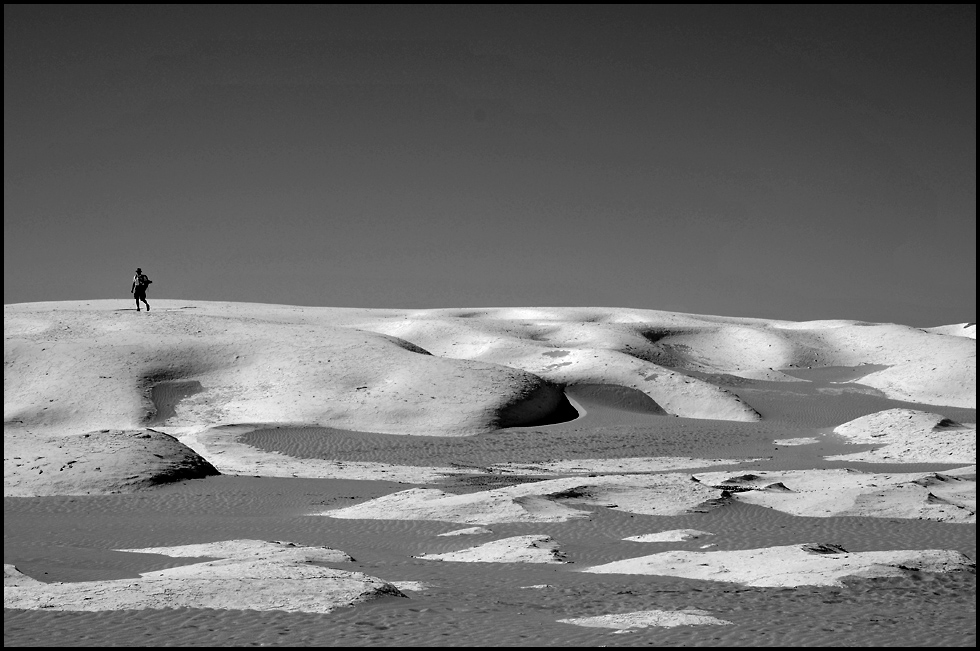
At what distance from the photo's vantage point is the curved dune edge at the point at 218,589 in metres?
9.34

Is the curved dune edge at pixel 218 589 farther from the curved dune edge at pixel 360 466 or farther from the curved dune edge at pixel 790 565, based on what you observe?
the curved dune edge at pixel 360 466

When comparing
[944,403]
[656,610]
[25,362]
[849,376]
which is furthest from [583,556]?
[849,376]

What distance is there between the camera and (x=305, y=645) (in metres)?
8.14

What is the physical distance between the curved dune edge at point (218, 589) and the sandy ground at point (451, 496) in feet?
0.15

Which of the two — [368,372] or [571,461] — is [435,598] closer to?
[571,461]

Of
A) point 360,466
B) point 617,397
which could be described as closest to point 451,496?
point 360,466

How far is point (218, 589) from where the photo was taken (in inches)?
385

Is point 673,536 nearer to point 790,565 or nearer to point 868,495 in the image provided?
point 790,565

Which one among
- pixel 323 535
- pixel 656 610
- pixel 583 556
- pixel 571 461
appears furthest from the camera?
pixel 571 461

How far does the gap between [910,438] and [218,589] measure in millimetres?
23579

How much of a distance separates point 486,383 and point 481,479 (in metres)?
11.3

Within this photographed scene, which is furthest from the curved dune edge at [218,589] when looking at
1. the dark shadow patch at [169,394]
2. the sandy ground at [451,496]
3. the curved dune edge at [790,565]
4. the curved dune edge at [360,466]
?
the dark shadow patch at [169,394]

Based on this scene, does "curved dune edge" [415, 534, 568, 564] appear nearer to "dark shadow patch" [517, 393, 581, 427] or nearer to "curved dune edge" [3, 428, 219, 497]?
"curved dune edge" [3, 428, 219, 497]

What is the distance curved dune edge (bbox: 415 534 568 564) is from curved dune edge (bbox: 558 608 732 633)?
3279mm
